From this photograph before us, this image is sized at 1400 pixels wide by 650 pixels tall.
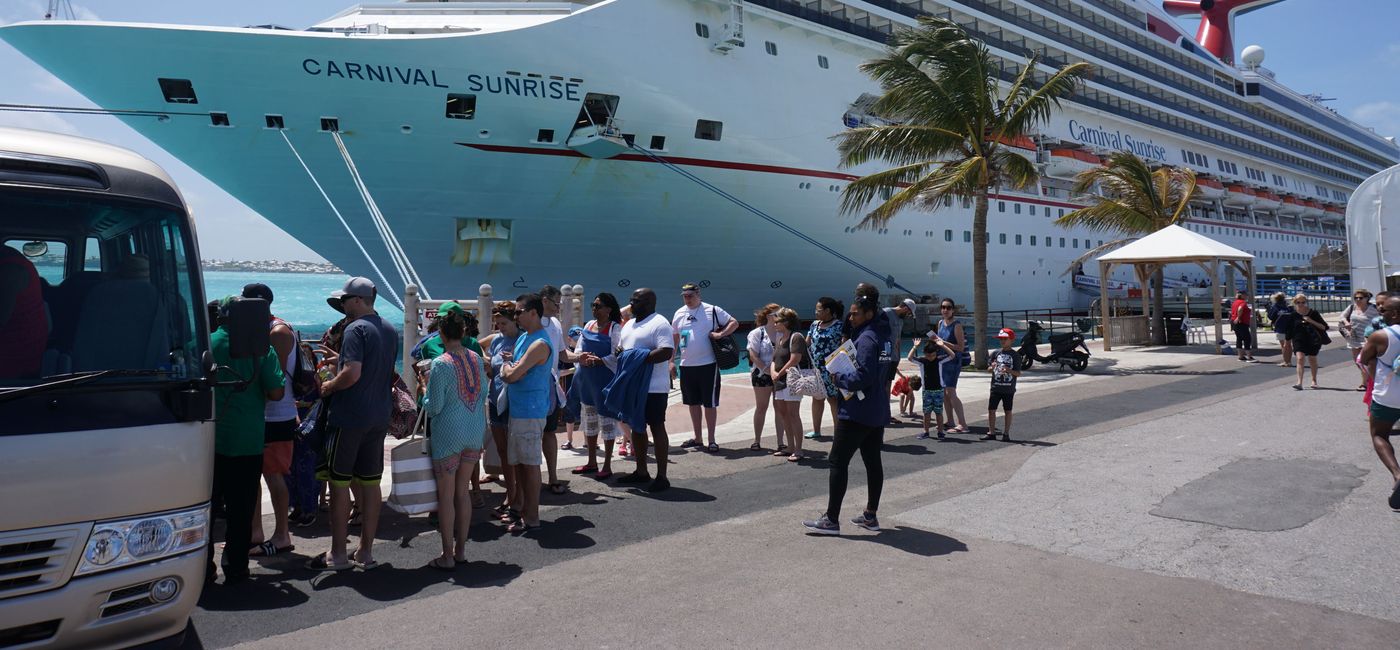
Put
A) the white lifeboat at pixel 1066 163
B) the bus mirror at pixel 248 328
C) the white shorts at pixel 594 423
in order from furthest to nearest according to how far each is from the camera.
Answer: the white lifeboat at pixel 1066 163, the white shorts at pixel 594 423, the bus mirror at pixel 248 328

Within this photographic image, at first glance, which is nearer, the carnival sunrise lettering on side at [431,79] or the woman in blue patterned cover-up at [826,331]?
the woman in blue patterned cover-up at [826,331]

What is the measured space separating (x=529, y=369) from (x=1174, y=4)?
227 ft

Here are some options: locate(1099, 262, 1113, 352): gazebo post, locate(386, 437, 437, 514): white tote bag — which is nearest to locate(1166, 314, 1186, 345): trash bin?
locate(1099, 262, 1113, 352): gazebo post

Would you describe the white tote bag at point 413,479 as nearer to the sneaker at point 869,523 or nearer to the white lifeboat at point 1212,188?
the sneaker at point 869,523

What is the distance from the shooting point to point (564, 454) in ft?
26.0

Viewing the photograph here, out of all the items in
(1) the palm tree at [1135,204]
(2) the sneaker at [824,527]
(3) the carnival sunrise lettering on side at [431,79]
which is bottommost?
(2) the sneaker at [824,527]

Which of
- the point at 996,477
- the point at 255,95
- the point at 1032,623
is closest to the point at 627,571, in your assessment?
the point at 1032,623

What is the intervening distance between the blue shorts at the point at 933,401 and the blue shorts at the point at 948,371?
13cm

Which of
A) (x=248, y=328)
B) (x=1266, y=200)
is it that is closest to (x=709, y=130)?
(x=248, y=328)

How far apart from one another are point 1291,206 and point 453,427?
67.2m

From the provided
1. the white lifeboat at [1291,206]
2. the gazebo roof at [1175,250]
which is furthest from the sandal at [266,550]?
the white lifeboat at [1291,206]

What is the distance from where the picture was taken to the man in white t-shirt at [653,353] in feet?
20.3

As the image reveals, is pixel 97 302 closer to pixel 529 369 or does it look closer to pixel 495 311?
pixel 529 369

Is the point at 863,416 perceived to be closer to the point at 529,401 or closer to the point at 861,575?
the point at 861,575
